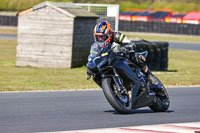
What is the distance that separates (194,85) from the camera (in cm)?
1462

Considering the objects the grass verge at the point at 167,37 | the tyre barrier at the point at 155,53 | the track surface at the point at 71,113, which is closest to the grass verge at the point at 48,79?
the tyre barrier at the point at 155,53

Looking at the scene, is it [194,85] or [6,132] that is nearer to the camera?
[6,132]

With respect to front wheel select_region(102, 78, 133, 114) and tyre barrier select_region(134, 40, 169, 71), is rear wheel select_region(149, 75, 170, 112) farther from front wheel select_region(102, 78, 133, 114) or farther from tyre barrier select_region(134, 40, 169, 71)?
tyre barrier select_region(134, 40, 169, 71)

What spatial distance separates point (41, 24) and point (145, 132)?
1273cm

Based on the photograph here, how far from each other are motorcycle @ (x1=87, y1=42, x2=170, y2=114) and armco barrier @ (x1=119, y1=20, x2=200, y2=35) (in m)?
37.5

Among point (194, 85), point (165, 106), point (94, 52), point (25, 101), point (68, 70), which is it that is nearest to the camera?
point (94, 52)

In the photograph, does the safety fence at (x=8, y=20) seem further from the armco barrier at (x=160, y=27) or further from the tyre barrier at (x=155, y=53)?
the tyre barrier at (x=155, y=53)

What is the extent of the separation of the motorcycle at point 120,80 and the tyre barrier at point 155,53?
9.23m

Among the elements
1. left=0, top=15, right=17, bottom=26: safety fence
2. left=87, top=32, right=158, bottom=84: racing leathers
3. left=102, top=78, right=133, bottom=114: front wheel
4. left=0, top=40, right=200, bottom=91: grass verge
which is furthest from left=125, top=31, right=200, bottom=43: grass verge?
left=102, top=78, right=133, bottom=114: front wheel

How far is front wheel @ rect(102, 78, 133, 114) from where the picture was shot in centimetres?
783

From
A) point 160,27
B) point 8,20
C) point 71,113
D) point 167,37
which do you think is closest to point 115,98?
point 71,113

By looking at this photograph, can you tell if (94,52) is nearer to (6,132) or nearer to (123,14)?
(6,132)

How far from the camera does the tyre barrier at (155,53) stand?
59.3 ft

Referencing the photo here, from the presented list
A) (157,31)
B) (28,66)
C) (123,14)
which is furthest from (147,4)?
(28,66)
